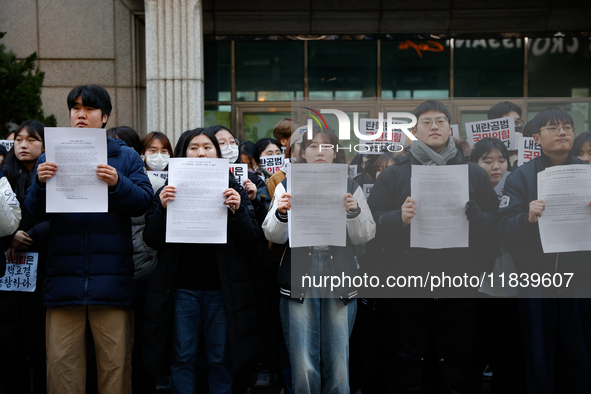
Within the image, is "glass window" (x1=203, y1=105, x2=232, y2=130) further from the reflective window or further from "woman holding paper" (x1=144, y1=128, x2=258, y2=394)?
"woman holding paper" (x1=144, y1=128, x2=258, y2=394)

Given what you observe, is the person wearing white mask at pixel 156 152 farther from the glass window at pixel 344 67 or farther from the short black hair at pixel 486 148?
the glass window at pixel 344 67

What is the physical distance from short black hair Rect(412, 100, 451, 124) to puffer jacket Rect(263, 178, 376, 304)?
0.67 meters

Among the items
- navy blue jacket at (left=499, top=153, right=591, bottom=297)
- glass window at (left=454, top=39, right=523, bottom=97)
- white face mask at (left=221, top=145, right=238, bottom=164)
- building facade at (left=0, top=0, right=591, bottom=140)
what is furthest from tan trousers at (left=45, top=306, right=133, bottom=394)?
glass window at (left=454, top=39, right=523, bottom=97)

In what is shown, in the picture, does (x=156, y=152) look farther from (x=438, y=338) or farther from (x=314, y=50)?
(x=314, y=50)

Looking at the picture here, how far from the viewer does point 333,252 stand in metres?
3.31

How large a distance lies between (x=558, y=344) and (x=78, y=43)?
8.37m

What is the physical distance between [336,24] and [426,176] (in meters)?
6.27

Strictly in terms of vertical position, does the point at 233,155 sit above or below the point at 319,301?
above

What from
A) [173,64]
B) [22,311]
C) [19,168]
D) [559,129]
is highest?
[173,64]

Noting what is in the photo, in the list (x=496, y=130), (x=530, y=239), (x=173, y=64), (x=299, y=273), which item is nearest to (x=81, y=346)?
(x=299, y=273)

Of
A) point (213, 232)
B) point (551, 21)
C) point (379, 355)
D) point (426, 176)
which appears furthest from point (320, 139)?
point (551, 21)

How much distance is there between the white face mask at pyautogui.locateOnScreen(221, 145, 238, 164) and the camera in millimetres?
4141

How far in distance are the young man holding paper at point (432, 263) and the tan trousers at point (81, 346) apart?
1867mm

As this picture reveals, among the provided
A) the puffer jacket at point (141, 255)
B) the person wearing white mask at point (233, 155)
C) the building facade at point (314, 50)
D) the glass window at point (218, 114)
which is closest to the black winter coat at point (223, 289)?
the puffer jacket at point (141, 255)
